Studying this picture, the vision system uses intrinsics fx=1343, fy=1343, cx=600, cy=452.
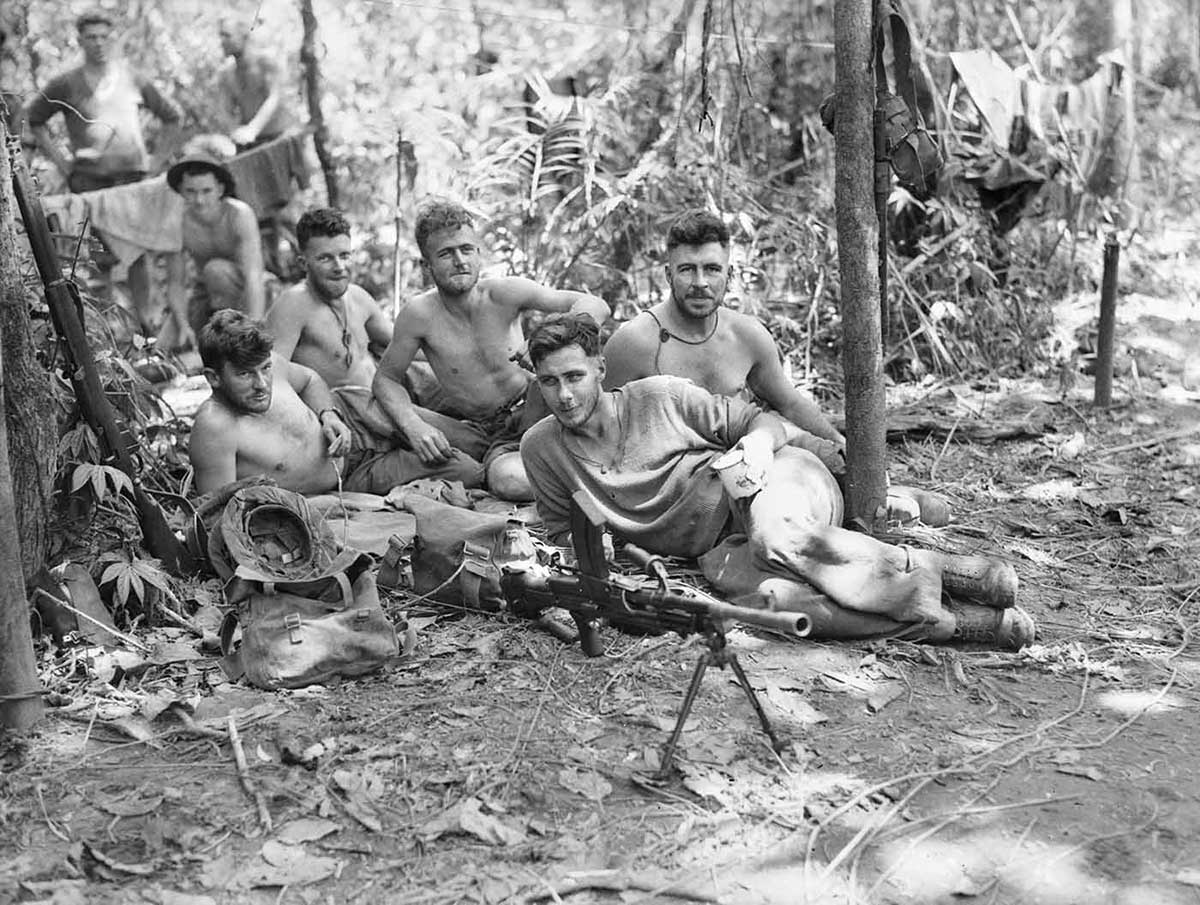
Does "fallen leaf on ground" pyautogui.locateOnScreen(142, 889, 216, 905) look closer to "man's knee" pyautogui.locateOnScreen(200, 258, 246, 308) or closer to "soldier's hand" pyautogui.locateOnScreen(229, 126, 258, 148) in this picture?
"man's knee" pyautogui.locateOnScreen(200, 258, 246, 308)

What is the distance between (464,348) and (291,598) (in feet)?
6.94

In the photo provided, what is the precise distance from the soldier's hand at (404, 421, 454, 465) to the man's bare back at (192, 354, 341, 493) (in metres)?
0.37

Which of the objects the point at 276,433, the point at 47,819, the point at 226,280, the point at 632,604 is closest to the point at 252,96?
the point at 226,280

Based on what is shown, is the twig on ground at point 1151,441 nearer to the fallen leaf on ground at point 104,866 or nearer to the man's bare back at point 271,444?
the man's bare back at point 271,444

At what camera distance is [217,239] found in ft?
26.3

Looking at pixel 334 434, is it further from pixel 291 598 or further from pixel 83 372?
pixel 291 598

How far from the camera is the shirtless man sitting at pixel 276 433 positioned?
5047mm

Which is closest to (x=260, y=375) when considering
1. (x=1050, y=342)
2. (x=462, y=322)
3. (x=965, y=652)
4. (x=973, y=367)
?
(x=462, y=322)

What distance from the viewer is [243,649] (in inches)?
158

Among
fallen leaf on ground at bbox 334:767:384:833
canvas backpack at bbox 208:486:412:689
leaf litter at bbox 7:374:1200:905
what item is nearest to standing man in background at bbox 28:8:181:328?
canvas backpack at bbox 208:486:412:689

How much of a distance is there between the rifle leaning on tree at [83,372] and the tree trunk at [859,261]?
7.95 ft

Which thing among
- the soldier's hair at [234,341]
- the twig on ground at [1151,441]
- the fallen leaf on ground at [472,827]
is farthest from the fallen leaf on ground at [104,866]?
the twig on ground at [1151,441]

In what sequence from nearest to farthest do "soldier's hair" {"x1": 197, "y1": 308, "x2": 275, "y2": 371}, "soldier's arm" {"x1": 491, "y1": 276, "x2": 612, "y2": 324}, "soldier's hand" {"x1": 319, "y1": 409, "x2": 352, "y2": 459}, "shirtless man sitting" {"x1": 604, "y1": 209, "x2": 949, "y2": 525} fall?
"soldier's hair" {"x1": 197, "y1": 308, "x2": 275, "y2": 371} < "shirtless man sitting" {"x1": 604, "y1": 209, "x2": 949, "y2": 525} < "soldier's hand" {"x1": 319, "y1": 409, "x2": 352, "y2": 459} < "soldier's arm" {"x1": 491, "y1": 276, "x2": 612, "y2": 324}

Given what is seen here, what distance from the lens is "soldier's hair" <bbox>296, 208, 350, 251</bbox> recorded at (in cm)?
609
